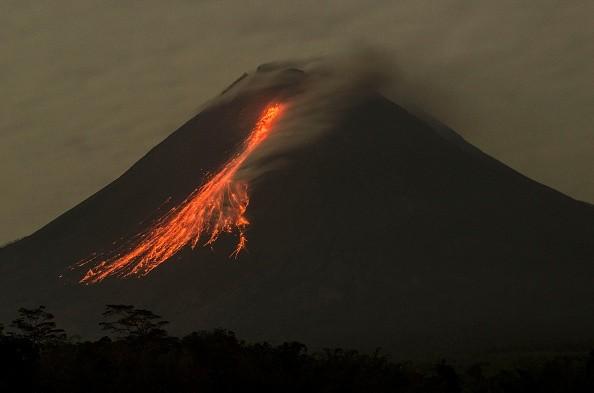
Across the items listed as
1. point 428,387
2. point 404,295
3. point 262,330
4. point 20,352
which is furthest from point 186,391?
point 404,295

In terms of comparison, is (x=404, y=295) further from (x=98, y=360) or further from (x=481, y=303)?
(x=98, y=360)

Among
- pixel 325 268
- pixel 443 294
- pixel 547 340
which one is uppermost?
pixel 325 268

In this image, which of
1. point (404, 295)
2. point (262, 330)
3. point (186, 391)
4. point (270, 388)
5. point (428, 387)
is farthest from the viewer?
point (404, 295)

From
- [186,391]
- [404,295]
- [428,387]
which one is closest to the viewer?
[186,391]

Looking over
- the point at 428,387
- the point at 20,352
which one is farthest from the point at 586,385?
the point at 20,352

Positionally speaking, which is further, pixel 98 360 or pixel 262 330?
pixel 262 330

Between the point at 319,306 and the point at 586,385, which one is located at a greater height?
the point at 319,306

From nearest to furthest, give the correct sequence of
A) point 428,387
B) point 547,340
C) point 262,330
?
1. point 428,387
2. point 547,340
3. point 262,330

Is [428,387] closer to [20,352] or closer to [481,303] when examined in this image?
[20,352]

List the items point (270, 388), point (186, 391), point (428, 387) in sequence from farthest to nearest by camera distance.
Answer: point (428, 387)
point (270, 388)
point (186, 391)
